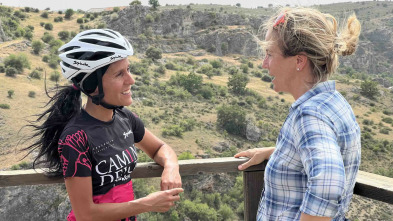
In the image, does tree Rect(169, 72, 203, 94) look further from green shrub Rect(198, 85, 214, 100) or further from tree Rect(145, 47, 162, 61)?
tree Rect(145, 47, 162, 61)

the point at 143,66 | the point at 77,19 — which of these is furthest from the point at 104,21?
the point at 143,66

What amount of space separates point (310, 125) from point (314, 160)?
106 millimetres

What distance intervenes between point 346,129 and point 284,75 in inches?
11.1

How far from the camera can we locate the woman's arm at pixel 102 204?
57.6 inches

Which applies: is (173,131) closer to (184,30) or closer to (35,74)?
(35,74)

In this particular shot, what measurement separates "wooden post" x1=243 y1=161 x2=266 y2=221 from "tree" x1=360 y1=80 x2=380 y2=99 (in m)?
53.6

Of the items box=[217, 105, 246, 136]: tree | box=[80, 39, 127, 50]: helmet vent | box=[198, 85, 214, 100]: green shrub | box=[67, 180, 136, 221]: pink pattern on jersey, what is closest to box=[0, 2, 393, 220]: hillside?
box=[198, 85, 214, 100]: green shrub

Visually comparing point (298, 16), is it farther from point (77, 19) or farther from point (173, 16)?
point (173, 16)

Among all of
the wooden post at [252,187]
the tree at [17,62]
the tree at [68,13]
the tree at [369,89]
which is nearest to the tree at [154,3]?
the tree at [68,13]

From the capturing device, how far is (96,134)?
5.13 feet

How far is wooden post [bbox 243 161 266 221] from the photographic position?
2.02 meters

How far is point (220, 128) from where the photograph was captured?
119ft

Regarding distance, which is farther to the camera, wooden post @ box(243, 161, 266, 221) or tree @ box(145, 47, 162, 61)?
tree @ box(145, 47, 162, 61)

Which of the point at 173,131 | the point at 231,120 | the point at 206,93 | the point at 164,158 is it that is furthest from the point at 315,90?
the point at 206,93
